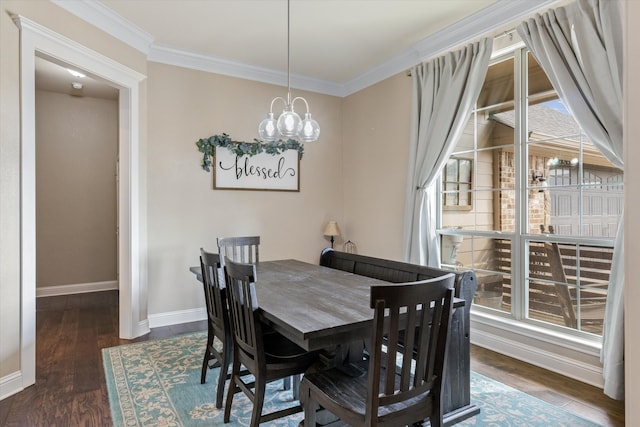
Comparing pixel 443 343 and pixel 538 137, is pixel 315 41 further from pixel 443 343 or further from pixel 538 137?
pixel 443 343

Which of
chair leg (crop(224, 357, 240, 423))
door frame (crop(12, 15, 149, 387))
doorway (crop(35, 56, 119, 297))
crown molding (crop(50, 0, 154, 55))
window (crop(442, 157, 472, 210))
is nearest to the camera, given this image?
chair leg (crop(224, 357, 240, 423))

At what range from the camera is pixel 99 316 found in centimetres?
421

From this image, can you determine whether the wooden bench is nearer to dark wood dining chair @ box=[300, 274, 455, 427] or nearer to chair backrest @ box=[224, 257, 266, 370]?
dark wood dining chair @ box=[300, 274, 455, 427]

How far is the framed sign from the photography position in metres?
4.20

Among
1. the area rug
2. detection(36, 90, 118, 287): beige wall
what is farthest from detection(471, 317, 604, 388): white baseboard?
detection(36, 90, 118, 287): beige wall

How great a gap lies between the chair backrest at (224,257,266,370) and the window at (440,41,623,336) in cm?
235

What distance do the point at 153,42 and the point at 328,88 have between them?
218 centimetres

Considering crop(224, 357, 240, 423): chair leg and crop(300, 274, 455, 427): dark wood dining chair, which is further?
crop(224, 357, 240, 423): chair leg

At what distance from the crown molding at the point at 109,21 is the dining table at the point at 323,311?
252 centimetres

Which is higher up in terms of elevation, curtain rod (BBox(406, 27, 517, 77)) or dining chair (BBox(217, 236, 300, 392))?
curtain rod (BBox(406, 27, 517, 77))

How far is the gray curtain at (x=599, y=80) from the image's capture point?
2.30 meters

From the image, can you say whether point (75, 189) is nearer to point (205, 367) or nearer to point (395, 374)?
point (205, 367)

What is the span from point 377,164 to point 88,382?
11.5 feet

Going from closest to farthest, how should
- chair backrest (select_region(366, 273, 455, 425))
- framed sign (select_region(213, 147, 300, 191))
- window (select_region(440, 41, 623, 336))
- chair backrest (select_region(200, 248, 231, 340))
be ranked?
1. chair backrest (select_region(366, 273, 455, 425))
2. chair backrest (select_region(200, 248, 231, 340))
3. window (select_region(440, 41, 623, 336))
4. framed sign (select_region(213, 147, 300, 191))
